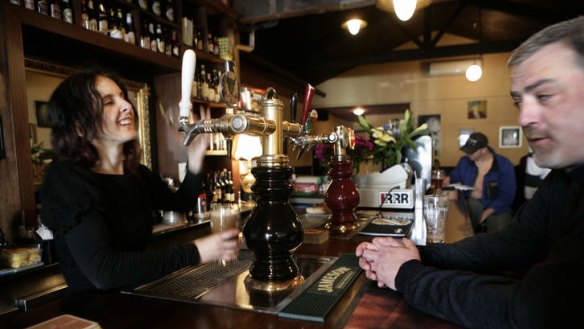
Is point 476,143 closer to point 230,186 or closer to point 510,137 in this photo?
point 230,186

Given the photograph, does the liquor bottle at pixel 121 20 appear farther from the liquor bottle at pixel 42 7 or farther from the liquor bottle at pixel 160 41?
the liquor bottle at pixel 42 7

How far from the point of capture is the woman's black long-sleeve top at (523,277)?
22.4 inches

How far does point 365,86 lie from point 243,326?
896cm

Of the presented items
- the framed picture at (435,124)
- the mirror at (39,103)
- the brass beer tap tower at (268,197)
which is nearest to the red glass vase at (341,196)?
the brass beer tap tower at (268,197)

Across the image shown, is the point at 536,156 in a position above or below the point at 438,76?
below

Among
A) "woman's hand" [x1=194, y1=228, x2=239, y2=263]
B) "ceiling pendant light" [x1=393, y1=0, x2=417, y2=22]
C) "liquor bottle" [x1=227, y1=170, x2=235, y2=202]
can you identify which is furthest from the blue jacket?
"woman's hand" [x1=194, y1=228, x2=239, y2=263]

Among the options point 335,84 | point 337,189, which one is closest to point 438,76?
point 335,84

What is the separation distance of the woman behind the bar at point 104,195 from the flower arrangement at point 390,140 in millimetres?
1369

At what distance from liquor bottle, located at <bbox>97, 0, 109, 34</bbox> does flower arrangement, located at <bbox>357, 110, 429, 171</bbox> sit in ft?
6.29

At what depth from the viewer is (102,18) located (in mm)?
2654

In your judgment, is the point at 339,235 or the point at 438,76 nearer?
the point at 339,235

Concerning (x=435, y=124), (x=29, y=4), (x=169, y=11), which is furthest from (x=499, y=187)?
(x=435, y=124)

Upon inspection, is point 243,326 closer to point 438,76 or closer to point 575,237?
point 575,237

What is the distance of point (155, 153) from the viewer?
3.42 m
